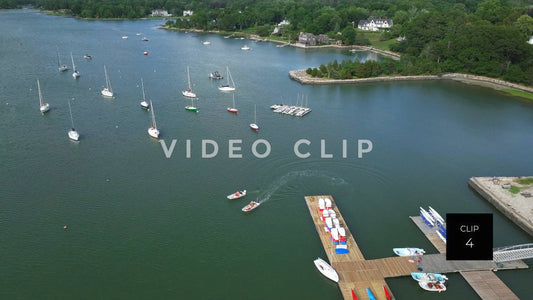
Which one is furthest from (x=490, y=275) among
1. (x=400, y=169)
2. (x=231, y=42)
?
(x=231, y=42)

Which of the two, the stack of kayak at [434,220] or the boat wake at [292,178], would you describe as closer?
the stack of kayak at [434,220]

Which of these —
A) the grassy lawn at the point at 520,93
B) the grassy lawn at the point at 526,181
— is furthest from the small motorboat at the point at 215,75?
the grassy lawn at the point at 526,181

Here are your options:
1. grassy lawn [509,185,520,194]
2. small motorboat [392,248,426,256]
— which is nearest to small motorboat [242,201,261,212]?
small motorboat [392,248,426,256]

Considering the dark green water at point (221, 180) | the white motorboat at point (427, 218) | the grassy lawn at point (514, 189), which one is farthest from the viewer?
the grassy lawn at point (514, 189)

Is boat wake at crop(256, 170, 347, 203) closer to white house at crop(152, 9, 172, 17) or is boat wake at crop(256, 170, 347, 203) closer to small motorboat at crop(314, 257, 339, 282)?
small motorboat at crop(314, 257, 339, 282)

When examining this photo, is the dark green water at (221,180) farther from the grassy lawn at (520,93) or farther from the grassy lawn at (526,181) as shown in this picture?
the grassy lawn at (520,93)

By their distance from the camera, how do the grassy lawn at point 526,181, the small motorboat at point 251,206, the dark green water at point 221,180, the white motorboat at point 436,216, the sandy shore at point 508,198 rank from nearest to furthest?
1. the dark green water at point 221,180
2. the white motorboat at point 436,216
3. the sandy shore at point 508,198
4. the small motorboat at point 251,206
5. the grassy lawn at point 526,181
